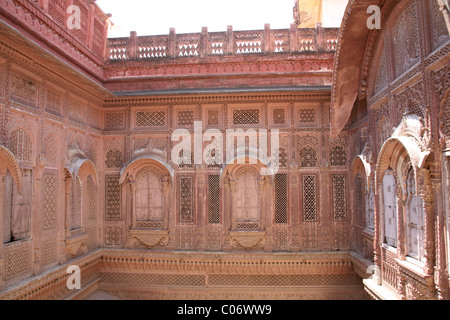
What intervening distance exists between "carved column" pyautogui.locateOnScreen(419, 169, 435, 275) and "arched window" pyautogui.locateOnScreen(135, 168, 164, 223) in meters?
5.70

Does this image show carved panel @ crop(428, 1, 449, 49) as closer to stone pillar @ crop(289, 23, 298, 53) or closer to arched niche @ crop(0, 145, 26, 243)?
stone pillar @ crop(289, 23, 298, 53)

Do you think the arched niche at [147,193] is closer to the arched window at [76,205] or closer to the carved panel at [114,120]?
the arched window at [76,205]

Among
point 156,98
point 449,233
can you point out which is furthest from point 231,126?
point 449,233

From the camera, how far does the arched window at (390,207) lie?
500cm

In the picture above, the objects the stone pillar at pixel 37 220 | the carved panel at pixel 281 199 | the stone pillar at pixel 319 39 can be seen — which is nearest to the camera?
the stone pillar at pixel 37 220

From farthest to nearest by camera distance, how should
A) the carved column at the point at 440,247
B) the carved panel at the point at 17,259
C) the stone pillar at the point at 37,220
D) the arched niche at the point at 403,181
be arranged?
the stone pillar at the point at 37,220
the carved panel at the point at 17,259
the arched niche at the point at 403,181
the carved column at the point at 440,247

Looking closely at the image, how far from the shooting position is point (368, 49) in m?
5.56

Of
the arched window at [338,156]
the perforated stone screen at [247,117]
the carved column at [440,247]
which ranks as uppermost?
the perforated stone screen at [247,117]

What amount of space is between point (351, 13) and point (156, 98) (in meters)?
4.79

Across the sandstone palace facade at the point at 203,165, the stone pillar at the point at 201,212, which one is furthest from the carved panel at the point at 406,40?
the stone pillar at the point at 201,212

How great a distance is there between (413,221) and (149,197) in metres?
5.79

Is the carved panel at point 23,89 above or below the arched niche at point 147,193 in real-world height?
above

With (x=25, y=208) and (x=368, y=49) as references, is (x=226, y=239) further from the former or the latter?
(x=368, y=49)

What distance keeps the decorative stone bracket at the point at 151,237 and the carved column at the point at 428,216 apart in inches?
219
